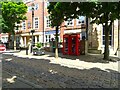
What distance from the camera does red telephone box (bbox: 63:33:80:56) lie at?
23.4 metres

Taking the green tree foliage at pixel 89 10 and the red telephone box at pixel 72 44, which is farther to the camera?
the red telephone box at pixel 72 44

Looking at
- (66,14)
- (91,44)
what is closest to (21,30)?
(91,44)

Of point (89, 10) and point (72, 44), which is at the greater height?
point (89, 10)

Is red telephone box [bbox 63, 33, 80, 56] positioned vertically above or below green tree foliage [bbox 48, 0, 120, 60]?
below

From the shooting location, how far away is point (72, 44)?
2392 centimetres

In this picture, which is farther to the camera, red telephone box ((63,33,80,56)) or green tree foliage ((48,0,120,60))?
red telephone box ((63,33,80,56))

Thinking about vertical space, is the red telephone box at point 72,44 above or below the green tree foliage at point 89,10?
below

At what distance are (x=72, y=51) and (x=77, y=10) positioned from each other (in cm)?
691

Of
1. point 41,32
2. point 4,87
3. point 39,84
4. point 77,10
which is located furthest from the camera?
point 41,32

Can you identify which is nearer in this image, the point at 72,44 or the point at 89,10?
the point at 89,10

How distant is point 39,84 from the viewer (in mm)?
9164

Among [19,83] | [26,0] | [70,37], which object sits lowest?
[19,83]

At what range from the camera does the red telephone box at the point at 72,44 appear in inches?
922

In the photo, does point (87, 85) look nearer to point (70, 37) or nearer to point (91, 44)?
point (70, 37)
